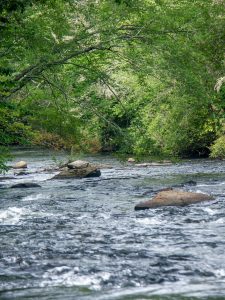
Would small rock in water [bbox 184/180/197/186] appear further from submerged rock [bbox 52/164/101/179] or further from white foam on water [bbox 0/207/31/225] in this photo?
white foam on water [bbox 0/207/31/225]

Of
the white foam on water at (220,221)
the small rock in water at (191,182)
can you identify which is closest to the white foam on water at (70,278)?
the white foam on water at (220,221)

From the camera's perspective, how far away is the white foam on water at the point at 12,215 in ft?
48.1

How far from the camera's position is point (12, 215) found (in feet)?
51.5

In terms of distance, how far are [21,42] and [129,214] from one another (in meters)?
5.22

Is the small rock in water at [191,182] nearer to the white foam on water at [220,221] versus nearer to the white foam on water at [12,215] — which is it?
the white foam on water at [12,215]

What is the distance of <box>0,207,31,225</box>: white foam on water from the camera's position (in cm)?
1466

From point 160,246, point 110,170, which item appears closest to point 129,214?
point 160,246

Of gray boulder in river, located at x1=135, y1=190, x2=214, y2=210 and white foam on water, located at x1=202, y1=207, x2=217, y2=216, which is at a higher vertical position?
gray boulder in river, located at x1=135, y1=190, x2=214, y2=210

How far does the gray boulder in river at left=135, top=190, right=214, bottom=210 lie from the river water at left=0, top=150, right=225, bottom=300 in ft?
1.16

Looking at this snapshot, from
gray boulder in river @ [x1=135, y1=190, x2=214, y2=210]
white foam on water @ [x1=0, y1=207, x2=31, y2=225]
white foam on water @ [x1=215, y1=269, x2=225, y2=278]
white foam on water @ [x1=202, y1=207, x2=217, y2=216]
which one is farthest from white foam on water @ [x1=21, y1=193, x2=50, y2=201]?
white foam on water @ [x1=215, y1=269, x2=225, y2=278]

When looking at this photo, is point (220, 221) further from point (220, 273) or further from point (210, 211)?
point (220, 273)

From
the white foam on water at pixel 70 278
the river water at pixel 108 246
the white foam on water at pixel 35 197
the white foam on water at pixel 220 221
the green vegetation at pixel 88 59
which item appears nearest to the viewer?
the river water at pixel 108 246

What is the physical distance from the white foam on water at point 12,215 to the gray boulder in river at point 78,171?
8.50 m

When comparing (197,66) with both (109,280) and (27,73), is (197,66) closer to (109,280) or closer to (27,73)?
(27,73)
